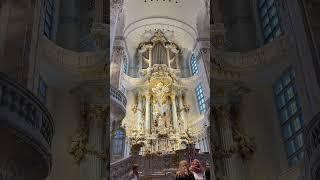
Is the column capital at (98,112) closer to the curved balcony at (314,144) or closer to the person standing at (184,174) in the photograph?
the person standing at (184,174)

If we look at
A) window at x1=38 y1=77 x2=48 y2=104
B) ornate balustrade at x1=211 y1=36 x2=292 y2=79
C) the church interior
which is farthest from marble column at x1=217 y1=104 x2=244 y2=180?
window at x1=38 y1=77 x2=48 y2=104

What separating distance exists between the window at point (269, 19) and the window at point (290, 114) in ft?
2.92

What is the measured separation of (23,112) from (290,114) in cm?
442

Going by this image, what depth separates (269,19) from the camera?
8.46m

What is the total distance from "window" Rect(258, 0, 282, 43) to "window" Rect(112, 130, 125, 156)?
278 inches

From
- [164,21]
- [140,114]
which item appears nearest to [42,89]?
[140,114]

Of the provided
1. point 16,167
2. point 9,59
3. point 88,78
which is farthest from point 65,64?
point 16,167

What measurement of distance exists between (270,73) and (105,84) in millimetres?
3058

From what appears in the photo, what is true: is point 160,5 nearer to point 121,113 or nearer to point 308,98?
point 121,113

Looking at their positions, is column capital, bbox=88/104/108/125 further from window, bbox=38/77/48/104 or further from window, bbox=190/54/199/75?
window, bbox=190/54/199/75

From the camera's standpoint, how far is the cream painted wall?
6.01 meters

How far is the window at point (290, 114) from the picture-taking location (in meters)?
6.93

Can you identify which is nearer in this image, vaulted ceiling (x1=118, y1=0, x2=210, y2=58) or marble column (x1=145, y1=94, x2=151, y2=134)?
vaulted ceiling (x1=118, y1=0, x2=210, y2=58)

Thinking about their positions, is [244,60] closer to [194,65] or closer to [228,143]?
[228,143]
